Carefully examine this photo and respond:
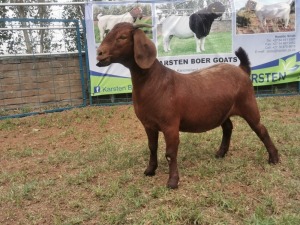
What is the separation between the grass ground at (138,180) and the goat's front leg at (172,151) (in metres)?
0.10

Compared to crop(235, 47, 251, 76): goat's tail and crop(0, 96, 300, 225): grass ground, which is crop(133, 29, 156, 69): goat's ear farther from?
crop(235, 47, 251, 76): goat's tail

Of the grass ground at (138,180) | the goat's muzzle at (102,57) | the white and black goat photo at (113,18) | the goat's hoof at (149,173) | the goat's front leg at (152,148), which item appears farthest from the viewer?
the white and black goat photo at (113,18)

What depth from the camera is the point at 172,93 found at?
11.5 feet

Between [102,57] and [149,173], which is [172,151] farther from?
[102,57]

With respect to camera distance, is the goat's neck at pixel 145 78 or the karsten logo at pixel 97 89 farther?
the karsten logo at pixel 97 89

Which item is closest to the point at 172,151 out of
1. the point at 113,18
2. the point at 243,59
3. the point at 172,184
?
the point at 172,184

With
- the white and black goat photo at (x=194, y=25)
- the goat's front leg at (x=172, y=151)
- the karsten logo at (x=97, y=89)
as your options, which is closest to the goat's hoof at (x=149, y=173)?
the goat's front leg at (x=172, y=151)

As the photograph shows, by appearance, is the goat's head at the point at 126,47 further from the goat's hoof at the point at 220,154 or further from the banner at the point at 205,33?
the banner at the point at 205,33

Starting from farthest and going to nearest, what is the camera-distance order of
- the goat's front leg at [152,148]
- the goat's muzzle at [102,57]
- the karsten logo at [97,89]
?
the karsten logo at [97,89], the goat's front leg at [152,148], the goat's muzzle at [102,57]

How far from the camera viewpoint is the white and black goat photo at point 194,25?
8508 mm

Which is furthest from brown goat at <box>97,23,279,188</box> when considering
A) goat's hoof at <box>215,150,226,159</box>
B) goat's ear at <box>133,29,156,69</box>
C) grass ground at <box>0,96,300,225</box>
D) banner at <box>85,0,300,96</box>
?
banner at <box>85,0,300,96</box>

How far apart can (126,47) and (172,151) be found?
1192 millimetres

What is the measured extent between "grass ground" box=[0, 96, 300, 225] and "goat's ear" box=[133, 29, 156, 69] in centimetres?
135

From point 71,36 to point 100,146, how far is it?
4417mm
